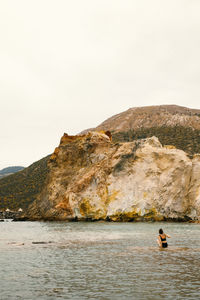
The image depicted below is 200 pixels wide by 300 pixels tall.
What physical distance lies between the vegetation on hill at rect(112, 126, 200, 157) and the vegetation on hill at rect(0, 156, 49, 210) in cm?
3805

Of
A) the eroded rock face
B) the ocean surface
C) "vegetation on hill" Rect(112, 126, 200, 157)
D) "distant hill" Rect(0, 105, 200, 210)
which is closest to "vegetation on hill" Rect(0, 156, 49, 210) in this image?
"distant hill" Rect(0, 105, 200, 210)

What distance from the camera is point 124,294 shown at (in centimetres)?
1650

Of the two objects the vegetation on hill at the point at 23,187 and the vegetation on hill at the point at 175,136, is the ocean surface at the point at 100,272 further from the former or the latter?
the vegetation on hill at the point at 23,187

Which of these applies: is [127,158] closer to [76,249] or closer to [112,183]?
[112,183]

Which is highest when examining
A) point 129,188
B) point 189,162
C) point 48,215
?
point 189,162

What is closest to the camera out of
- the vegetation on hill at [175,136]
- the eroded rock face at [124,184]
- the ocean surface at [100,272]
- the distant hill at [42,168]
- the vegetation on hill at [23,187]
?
the ocean surface at [100,272]

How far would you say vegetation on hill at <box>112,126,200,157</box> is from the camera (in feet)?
454

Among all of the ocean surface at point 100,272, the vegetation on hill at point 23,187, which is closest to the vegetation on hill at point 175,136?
the vegetation on hill at point 23,187

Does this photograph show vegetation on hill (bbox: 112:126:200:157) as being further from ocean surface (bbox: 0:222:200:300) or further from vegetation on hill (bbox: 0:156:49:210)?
ocean surface (bbox: 0:222:200:300)

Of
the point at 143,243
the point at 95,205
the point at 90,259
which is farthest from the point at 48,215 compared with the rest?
the point at 90,259

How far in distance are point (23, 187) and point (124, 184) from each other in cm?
9123

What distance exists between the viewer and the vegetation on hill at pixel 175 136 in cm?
13824

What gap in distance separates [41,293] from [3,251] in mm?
15922

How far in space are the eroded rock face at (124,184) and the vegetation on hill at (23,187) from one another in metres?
56.2
